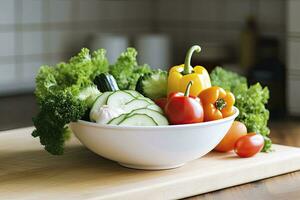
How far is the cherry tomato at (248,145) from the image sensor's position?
4.90ft

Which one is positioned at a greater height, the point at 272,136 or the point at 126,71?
the point at 126,71

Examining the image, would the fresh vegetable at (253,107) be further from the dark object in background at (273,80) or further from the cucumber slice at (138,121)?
the dark object in background at (273,80)

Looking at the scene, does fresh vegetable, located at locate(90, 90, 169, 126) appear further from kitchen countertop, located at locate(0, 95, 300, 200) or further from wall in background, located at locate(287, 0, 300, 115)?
wall in background, located at locate(287, 0, 300, 115)

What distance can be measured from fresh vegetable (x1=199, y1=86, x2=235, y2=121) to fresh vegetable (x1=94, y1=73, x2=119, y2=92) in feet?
0.60

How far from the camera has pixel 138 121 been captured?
4.35 ft

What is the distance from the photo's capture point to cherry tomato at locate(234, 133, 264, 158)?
4.90ft

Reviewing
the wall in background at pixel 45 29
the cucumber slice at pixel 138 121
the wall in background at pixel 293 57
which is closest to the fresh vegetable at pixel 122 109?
the cucumber slice at pixel 138 121

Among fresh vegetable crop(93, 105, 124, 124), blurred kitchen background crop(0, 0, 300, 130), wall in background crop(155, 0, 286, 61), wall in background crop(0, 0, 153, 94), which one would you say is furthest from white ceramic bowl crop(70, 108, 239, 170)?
Result: wall in background crop(0, 0, 153, 94)

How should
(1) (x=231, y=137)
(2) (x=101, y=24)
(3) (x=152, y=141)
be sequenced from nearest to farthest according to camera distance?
(3) (x=152, y=141) < (1) (x=231, y=137) < (2) (x=101, y=24)

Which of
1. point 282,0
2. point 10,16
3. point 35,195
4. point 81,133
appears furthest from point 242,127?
point 10,16

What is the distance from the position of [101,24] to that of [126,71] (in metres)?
1.54

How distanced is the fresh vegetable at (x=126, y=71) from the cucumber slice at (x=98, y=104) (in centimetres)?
18

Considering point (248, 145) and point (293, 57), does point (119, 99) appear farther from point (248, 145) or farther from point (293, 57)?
point (293, 57)

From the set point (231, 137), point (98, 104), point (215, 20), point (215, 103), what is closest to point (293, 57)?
point (215, 20)
